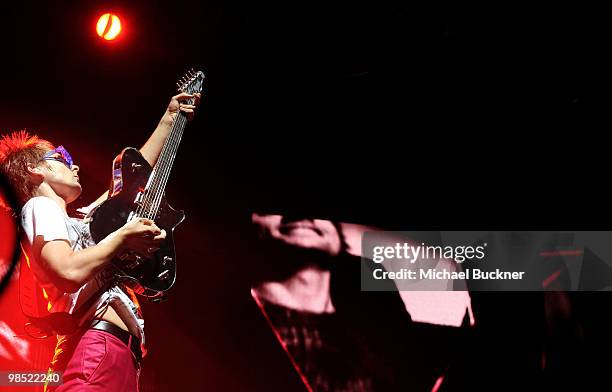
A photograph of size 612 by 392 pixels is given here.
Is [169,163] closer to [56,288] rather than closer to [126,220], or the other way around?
[126,220]

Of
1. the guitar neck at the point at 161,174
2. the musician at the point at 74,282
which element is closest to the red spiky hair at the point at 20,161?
the musician at the point at 74,282

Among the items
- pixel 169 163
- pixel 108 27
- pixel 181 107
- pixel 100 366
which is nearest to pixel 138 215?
pixel 169 163

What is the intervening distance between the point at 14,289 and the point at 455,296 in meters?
2.96

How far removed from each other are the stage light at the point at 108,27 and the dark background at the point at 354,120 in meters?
0.08

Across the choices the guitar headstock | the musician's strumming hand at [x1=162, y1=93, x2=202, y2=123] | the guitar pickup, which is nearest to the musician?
the guitar pickup

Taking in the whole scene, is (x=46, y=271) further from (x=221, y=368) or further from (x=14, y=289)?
(x=221, y=368)

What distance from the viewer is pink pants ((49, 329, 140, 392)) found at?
186cm

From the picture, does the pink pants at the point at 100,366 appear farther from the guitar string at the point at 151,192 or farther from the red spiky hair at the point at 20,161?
the red spiky hair at the point at 20,161

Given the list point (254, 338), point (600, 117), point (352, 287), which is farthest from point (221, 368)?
point (600, 117)

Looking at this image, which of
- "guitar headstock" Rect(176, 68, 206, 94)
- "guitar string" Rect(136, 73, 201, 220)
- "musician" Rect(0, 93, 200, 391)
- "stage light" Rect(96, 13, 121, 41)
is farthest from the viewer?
"stage light" Rect(96, 13, 121, 41)

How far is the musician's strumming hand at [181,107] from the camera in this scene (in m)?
2.69

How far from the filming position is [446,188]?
453cm

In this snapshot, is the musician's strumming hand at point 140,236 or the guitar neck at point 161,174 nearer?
the musician's strumming hand at point 140,236

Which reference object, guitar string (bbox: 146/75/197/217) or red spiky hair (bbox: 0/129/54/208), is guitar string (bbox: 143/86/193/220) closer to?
guitar string (bbox: 146/75/197/217)
